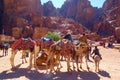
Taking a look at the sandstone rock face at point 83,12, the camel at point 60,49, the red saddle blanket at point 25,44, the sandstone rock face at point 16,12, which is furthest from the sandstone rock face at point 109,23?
the camel at point 60,49

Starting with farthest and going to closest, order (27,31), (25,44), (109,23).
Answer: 1. (109,23)
2. (27,31)
3. (25,44)

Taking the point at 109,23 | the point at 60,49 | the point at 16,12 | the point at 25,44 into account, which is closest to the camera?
the point at 60,49

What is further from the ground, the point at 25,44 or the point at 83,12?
the point at 83,12

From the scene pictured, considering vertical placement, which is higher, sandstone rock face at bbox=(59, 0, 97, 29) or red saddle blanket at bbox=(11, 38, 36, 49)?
sandstone rock face at bbox=(59, 0, 97, 29)

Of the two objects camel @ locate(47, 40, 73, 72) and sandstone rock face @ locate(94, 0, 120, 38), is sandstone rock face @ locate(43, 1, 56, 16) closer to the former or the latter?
sandstone rock face @ locate(94, 0, 120, 38)

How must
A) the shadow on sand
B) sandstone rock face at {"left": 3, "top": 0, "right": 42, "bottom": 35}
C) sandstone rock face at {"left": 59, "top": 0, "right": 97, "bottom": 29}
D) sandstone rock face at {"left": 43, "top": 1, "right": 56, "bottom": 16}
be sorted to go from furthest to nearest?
sandstone rock face at {"left": 43, "top": 1, "right": 56, "bottom": 16}
sandstone rock face at {"left": 59, "top": 0, "right": 97, "bottom": 29}
sandstone rock face at {"left": 3, "top": 0, "right": 42, "bottom": 35}
the shadow on sand

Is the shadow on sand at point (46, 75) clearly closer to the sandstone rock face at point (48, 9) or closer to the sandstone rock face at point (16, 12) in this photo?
the sandstone rock face at point (16, 12)

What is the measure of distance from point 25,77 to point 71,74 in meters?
2.50

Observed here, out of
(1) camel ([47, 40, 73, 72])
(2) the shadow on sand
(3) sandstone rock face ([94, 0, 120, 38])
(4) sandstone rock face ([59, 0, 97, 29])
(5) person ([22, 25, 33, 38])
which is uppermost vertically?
(4) sandstone rock face ([59, 0, 97, 29])

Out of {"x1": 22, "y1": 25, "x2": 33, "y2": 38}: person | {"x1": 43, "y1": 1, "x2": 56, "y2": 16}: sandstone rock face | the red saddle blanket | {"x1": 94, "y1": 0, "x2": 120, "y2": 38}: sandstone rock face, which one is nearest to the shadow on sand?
the red saddle blanket

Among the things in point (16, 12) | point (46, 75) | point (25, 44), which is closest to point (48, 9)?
point (16, 12)

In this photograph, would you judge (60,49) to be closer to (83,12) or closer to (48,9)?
(83,12)

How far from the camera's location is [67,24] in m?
79.9

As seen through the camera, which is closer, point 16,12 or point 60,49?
point 60,49
